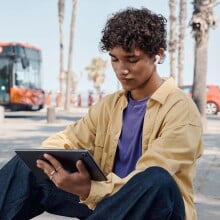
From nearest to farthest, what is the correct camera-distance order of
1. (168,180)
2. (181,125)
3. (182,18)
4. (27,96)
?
1. (168,180)
2. (181,125)
3. (27,96)
4. (182,18)

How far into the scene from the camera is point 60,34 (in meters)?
35.2

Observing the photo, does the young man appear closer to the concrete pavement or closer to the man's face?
the man's face

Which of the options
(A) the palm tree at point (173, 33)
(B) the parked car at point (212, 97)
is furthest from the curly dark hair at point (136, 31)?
(A) the palm tree at point (173, 33)

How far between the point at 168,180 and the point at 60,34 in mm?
33231

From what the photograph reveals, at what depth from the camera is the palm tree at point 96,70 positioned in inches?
3034

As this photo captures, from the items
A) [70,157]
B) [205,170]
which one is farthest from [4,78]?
[70,157]

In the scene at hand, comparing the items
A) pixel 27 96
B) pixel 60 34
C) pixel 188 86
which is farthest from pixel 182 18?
pixel 27 96

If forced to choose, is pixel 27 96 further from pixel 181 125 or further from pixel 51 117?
pixel 181 125

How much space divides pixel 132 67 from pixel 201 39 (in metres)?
13.4

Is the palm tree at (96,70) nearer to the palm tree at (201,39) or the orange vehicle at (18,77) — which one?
the orange vehicle at (18,77)

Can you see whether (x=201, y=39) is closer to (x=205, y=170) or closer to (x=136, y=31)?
(x=205, y=170)

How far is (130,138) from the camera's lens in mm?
2957

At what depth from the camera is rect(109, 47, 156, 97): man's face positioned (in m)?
2.80

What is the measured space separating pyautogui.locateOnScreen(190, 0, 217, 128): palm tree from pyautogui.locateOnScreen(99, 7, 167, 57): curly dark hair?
1314cm
